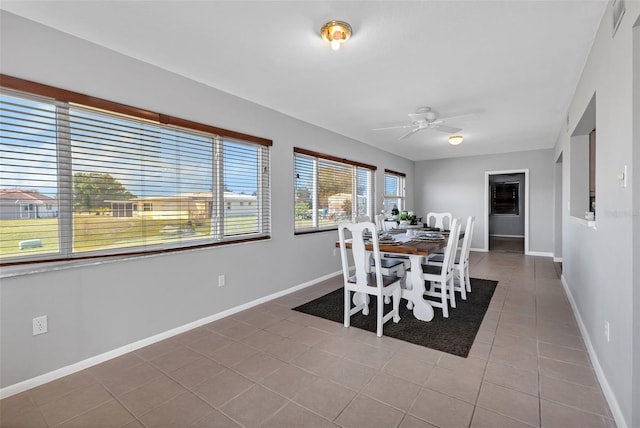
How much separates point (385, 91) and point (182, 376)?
3.27 metres

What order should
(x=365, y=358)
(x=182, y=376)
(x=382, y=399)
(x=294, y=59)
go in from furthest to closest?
(x=294, y=59) → (x=365, y=358) → (x=182, y=376) → (x=382, y=399)

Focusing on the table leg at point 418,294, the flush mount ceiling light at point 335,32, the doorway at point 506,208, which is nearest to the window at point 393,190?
the doorway at point 506,208

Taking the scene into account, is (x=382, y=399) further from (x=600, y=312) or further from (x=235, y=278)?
(x=235, y=278)

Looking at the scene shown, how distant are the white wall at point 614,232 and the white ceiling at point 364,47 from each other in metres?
0.41

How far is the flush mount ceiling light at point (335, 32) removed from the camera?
2.09 meters

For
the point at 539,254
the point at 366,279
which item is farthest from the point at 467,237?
the point at 539,254

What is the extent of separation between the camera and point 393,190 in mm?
7430

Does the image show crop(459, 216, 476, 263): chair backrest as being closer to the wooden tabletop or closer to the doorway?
the wooden tabletop

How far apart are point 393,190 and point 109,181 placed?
607 cm

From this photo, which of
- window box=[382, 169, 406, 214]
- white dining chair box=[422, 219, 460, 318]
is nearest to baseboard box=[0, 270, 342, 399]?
white dining chair box=[422, 219, 460, 318]

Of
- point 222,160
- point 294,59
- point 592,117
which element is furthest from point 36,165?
point 592,117

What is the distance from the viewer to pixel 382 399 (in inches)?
74.8

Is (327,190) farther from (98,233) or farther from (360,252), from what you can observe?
(98,233)

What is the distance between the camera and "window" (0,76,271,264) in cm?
→ 205
